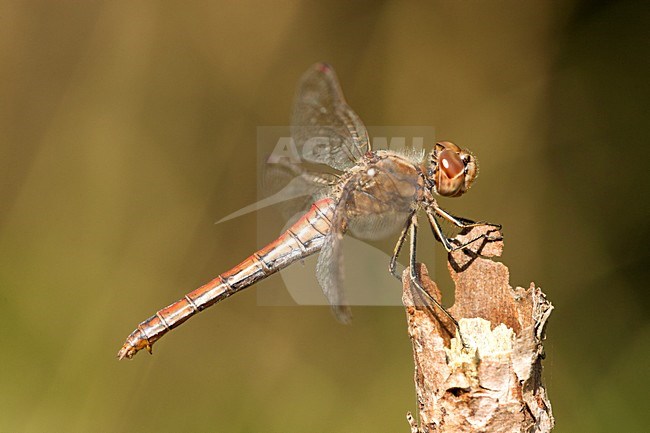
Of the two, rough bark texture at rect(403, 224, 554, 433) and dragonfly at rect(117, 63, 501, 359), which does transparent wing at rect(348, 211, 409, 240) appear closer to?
dragonfly at rect(117, 63, 501, 359)

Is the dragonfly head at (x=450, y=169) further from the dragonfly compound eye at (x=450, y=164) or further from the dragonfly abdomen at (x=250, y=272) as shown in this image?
the dragonfly abdomen at (x=250, y=272)

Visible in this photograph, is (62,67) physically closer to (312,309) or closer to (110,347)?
(110,347)

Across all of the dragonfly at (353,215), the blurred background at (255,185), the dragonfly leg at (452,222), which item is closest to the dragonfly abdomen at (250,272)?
the dragonfly at (353,215)

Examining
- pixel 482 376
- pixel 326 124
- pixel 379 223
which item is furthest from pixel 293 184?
pixel 482 376

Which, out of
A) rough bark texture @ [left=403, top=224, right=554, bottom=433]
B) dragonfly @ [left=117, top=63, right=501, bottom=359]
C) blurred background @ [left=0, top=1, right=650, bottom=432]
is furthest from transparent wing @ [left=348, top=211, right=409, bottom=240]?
blurred background @ [left=0, top=1, right=650, bottom=432]

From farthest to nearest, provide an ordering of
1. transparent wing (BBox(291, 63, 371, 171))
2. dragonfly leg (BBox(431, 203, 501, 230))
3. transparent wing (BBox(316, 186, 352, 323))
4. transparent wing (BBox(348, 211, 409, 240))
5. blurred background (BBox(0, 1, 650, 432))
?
blurred background (BBox(0, 1, 650, 432)) < transparent wing (BBox(291, 63, 371, 171)) < transparent wing (BBox(348, 211, 409, 240)) < dragonfly leg (BBox(431, 203, 501, 230)) < transparent wing (BBox(316, 186, 352, 323))

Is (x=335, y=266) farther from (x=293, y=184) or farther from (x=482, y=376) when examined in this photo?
(x=482, y=376)
